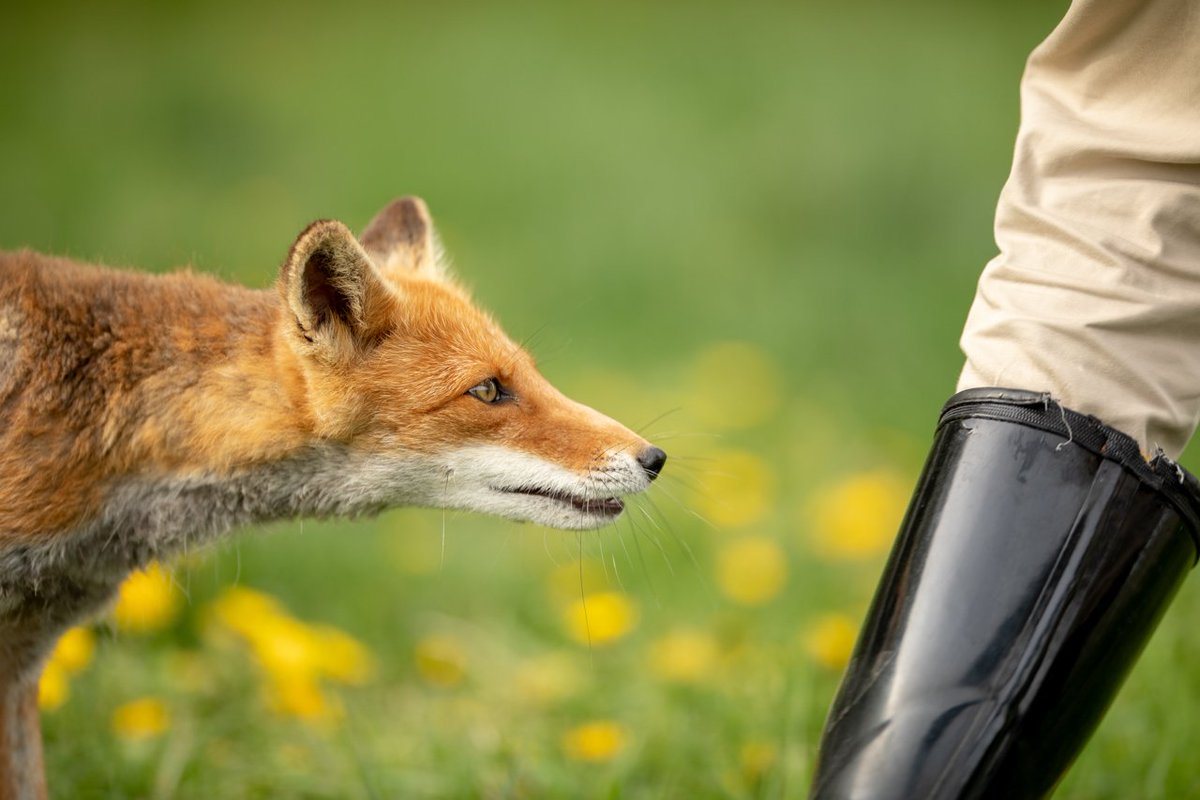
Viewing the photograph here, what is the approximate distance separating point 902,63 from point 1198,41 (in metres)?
8.52

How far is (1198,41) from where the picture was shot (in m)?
2.44

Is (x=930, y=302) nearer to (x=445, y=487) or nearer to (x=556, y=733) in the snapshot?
(x=556, y=733)

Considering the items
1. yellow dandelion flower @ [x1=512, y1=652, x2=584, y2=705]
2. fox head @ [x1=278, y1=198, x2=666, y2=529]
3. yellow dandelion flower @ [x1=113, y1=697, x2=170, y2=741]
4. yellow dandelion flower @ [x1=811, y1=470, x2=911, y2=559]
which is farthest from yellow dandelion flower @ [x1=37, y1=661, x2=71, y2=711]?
→ yellow dandelion flower @ [x1=811, y1=470, x2=911, y2=559]

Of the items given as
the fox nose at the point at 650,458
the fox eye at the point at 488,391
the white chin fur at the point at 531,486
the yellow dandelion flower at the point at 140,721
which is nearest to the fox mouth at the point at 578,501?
the white chin fur at the point at 531,486

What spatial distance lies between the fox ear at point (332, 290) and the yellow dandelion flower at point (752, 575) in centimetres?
199

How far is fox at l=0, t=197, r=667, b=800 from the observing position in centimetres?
290

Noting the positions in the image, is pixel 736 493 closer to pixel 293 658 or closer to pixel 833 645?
pixel 833 645

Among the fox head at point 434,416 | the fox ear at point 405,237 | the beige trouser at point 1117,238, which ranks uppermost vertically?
the beige trouser at point 1117,238

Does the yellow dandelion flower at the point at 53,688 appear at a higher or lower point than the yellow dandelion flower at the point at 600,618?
lower

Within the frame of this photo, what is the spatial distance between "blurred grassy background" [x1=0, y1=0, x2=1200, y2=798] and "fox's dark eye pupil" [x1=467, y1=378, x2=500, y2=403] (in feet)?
1.76

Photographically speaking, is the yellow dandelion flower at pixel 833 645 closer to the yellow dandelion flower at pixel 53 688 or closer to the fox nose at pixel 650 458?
the fox nose at pixel 650 458

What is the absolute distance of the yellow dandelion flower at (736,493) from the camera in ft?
17.2

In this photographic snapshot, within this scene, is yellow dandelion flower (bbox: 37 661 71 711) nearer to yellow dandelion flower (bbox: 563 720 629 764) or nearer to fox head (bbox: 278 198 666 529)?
fox head (bbox: 278 198 666 529)

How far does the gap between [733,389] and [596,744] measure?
3362 mm
